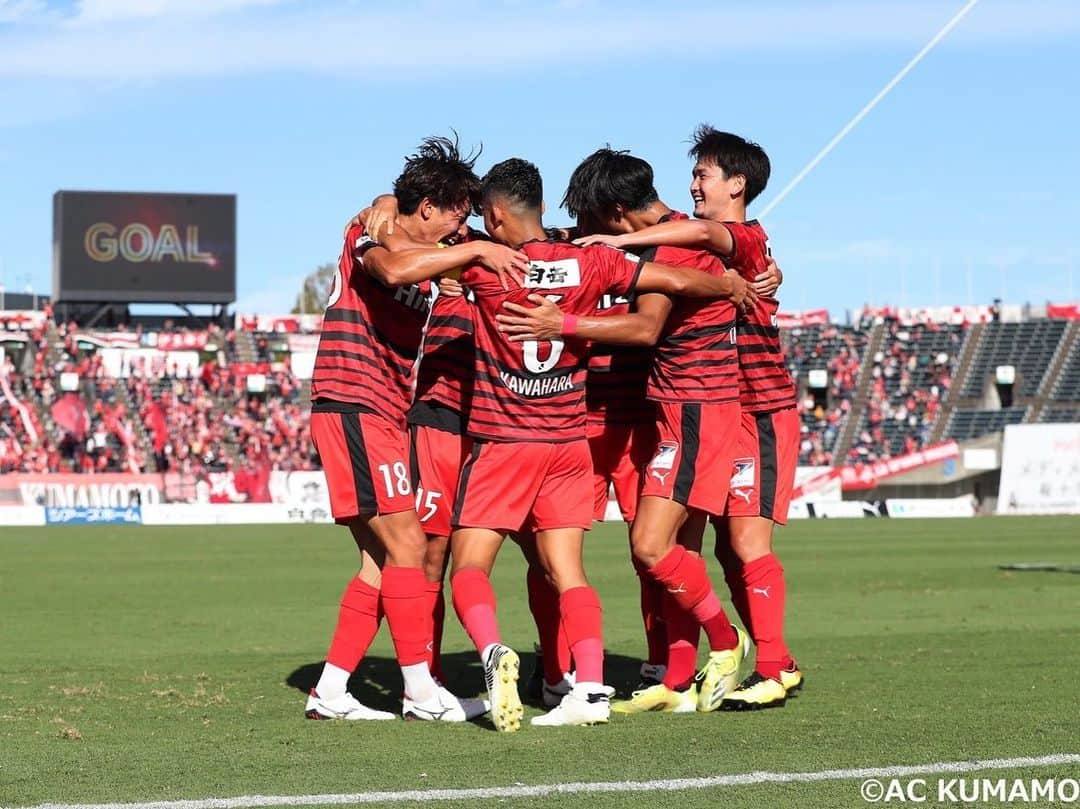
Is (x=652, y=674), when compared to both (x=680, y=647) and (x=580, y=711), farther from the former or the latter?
(x=580, y=711)

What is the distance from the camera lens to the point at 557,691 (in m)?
7.77

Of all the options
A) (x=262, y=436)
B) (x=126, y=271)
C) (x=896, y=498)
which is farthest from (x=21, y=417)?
(x=896, y=498)

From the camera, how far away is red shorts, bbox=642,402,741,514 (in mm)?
7355

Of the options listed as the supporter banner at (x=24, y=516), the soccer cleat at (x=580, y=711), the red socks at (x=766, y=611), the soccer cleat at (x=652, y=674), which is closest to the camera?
the soccer cleat at (x=580, y=711)

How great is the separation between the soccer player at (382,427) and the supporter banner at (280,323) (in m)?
56.9

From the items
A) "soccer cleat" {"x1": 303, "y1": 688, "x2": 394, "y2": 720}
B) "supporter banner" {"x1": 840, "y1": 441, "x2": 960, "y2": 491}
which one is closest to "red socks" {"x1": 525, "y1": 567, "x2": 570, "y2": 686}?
"soccer cleat" {"x1": 303, "y1": 688, "x2": 394, "y2": 720}

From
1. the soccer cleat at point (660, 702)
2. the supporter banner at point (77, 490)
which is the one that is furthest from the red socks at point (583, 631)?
the supporter banner at point (77, 490)

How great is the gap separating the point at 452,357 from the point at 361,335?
1.61 feet

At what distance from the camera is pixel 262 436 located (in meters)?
51.8

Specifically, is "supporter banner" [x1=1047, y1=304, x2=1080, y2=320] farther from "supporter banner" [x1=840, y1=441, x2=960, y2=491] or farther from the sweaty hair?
the sweaty hair

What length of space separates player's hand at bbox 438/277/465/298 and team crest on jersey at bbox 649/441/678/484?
1255 mm

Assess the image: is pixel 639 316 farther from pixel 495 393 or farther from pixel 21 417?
pixel 21 417

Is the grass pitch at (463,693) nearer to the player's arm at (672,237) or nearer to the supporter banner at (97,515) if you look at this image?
the player's arm at (672,237)

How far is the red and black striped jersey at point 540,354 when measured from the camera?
6.92 meters
